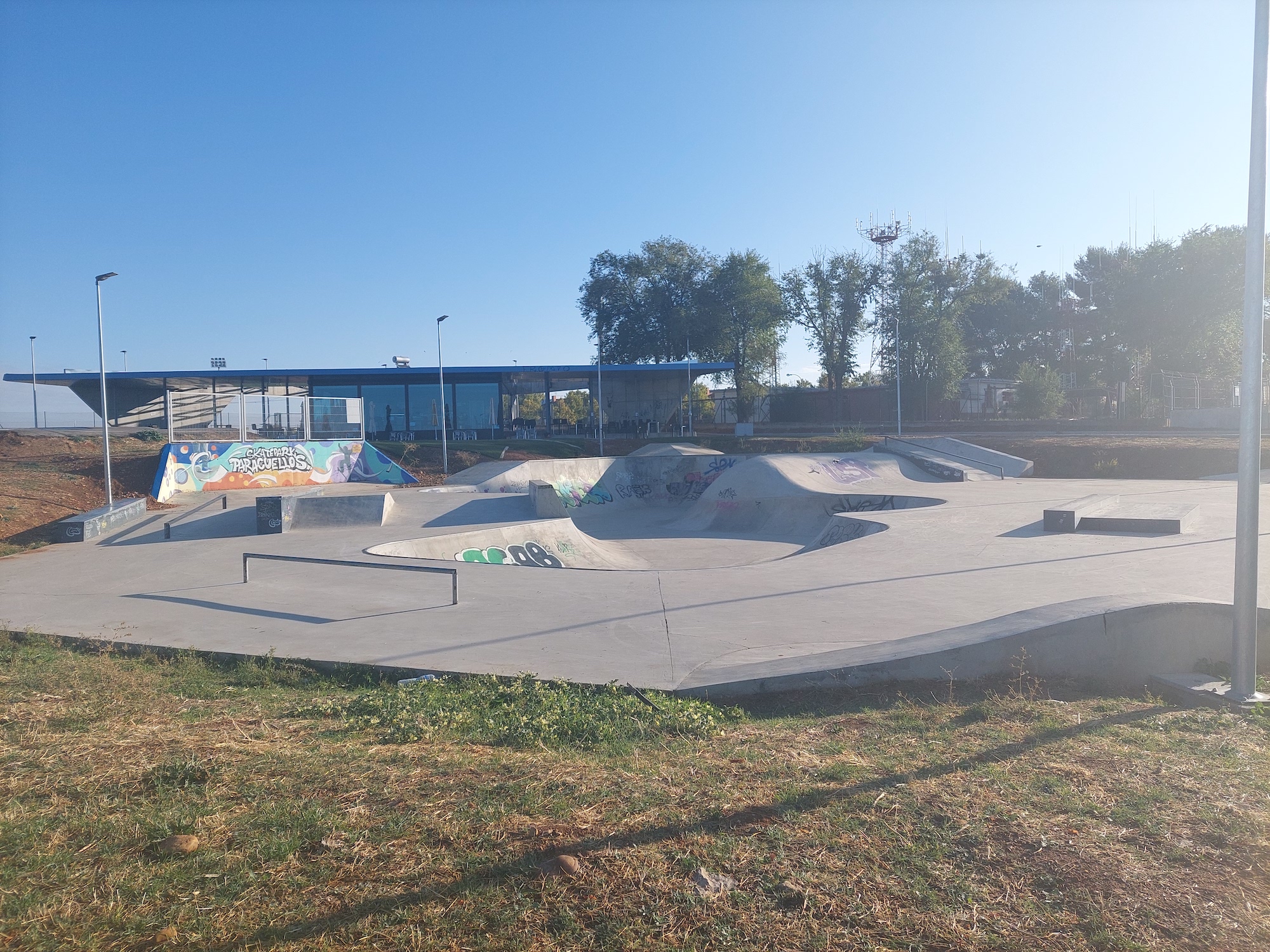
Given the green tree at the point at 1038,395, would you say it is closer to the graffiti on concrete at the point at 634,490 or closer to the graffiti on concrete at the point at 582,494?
the graffiti on concrete at the point at 634,490

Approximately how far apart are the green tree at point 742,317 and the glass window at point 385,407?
2290 cm

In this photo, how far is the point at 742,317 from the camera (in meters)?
57.0

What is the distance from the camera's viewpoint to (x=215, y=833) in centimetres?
352

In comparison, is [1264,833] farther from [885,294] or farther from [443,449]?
[885,294]

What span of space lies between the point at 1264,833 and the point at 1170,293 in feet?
193

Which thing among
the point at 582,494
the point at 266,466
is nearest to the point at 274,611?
the point at 266,466

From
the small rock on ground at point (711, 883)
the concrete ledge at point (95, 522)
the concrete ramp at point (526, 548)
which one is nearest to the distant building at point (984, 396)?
the concrete ramp at point (526, 548)

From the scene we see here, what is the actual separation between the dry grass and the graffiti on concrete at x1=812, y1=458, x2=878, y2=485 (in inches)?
897

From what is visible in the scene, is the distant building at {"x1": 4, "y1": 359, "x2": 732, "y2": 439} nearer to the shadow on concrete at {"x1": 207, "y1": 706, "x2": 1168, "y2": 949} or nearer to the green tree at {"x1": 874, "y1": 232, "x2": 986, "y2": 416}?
the green tree at {"x1": 874, "y1": 232, "x2": 986, "y2": 416}

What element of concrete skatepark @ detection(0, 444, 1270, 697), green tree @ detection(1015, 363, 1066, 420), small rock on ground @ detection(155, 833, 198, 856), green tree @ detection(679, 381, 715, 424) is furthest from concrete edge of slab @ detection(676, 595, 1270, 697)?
green tree @ detection(679, 381, 715, 424)

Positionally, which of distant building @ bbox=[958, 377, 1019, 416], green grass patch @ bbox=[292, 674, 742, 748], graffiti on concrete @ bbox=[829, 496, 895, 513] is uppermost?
distant building @ bbox=[958, 377, 1019, 416]

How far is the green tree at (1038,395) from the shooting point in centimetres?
4331

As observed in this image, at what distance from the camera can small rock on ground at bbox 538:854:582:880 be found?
3.18 m

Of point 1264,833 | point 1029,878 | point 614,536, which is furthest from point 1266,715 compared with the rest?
point 614,536
